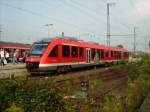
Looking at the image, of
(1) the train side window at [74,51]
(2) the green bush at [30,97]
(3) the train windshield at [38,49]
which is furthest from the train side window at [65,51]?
(2) the green bush at [30,97]

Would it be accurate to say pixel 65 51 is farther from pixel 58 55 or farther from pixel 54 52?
pixel 54 52

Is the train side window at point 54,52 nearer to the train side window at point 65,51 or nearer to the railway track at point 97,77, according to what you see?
the train side window at point 65,51

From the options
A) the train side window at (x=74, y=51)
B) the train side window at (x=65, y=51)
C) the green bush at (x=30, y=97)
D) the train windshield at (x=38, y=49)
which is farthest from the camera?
the train side window at (x=74, y=51)

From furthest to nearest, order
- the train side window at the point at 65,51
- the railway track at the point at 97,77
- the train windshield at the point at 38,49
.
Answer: the train side window at the point at 65,51, the train windshield at the point at 38,49, the railway track at the point at 97,77

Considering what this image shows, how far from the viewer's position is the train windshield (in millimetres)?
20825

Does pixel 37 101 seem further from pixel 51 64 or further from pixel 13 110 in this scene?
pixel 51 64

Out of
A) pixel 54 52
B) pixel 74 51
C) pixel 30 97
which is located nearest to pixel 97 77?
pixel 54 52

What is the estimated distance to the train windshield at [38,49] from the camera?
20.8 metres

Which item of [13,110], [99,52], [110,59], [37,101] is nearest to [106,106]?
[37,101]

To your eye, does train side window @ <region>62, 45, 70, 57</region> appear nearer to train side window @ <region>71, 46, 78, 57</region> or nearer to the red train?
the red train

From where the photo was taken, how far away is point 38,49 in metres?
21.3

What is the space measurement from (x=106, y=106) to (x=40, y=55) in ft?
50.5

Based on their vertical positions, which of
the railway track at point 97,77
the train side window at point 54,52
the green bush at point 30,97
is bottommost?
the railway track at point 97,77

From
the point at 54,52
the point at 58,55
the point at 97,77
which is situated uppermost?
the point at 54,52
